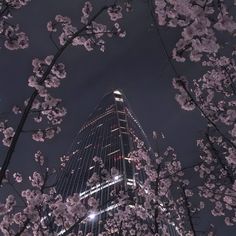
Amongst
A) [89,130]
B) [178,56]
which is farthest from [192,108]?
[89,130]

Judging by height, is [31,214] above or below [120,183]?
above

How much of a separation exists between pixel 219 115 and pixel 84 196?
94.1 meters

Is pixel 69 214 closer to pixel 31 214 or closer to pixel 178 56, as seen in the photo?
pixel 31 214

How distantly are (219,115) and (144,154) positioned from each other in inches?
439

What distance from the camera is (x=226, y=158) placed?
11.4 meters

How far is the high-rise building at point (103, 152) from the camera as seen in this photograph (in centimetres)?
9950

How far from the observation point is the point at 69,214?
11.9 m

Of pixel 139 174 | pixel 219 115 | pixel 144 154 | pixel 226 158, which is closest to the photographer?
pixel 226 158

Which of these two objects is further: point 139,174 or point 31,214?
point 139,174

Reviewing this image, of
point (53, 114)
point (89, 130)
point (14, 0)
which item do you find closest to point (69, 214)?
point (53, 114)

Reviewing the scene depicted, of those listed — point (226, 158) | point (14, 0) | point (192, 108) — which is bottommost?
point (226, 158)

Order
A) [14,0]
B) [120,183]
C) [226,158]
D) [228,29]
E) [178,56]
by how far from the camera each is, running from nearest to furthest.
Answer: [228,29] → [178,56] → [14,0] → [226,158] → [120,183]

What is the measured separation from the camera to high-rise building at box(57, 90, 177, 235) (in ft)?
326

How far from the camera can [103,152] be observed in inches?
4818
